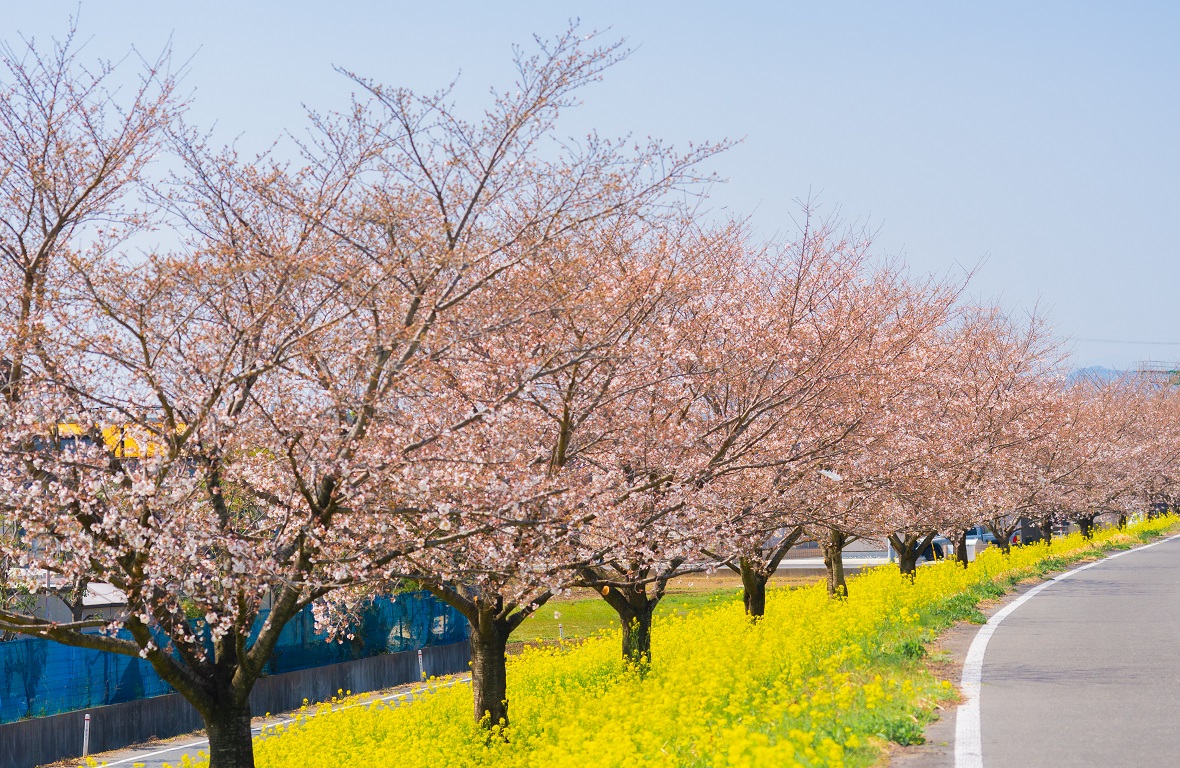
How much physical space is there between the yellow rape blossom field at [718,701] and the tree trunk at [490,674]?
0.34 meters

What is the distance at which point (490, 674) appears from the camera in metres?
13.7

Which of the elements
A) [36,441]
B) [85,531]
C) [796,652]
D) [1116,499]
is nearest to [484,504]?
[85,531]

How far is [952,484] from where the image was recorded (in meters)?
20.4

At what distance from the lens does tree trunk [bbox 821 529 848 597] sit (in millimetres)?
21375

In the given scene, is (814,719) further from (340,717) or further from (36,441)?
(340,717)

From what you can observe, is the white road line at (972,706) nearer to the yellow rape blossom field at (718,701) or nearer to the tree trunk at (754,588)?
the yellow rape blossom field at (718,701)

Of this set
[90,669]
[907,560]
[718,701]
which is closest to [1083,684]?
Result: [718,701]

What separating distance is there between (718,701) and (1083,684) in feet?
11.2

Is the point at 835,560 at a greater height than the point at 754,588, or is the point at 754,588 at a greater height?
the point at 835,560

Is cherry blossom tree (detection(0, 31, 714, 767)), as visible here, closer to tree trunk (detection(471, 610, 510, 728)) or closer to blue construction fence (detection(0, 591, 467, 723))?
tree trunk (detection(471, 610, 510, 728))

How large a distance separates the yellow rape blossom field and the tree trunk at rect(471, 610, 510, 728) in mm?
338

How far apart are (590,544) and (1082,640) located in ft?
22.4

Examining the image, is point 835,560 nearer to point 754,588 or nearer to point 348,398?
point 754,588

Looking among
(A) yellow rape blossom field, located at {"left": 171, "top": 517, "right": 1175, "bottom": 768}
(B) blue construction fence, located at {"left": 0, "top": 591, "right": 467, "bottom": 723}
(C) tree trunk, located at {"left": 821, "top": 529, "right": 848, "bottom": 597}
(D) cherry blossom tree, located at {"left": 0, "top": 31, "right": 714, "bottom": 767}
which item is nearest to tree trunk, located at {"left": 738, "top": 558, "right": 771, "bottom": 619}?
(A) yellow rape blossom field, located at {"left": 171, "top": 517, "right": 1175, "bottom": 768}
